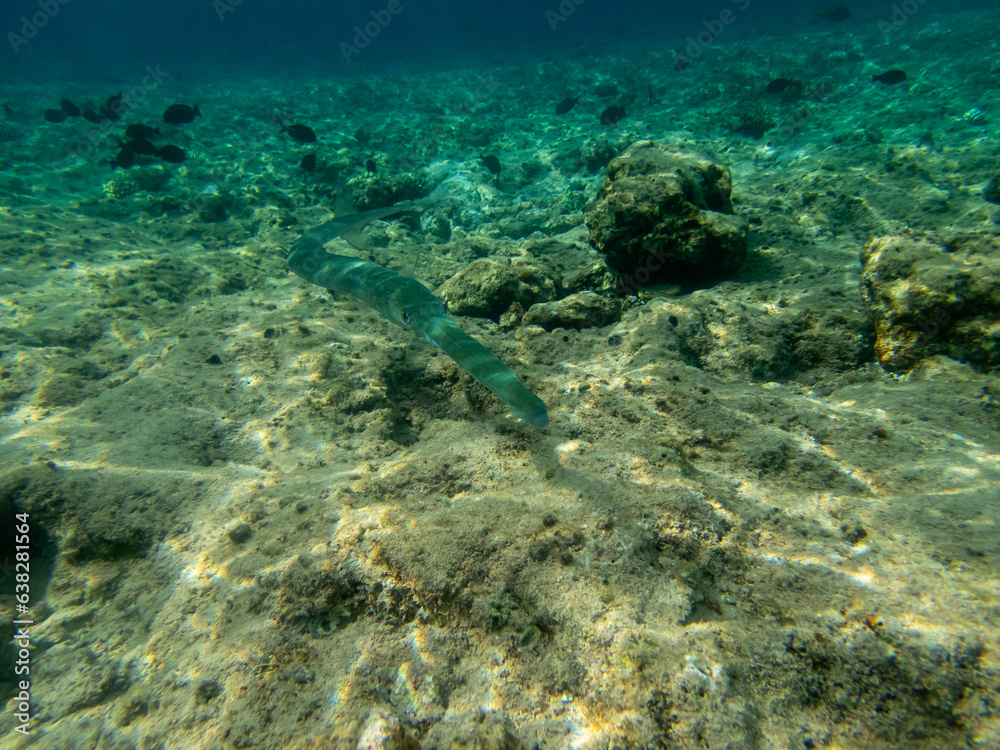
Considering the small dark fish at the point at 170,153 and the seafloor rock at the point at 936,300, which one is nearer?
the seafloor rock at the point at 936,300

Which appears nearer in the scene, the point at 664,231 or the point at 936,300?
the point at 936,300

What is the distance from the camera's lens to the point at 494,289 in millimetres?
5062

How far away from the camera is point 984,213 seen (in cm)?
570

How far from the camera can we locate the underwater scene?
162 centimetres

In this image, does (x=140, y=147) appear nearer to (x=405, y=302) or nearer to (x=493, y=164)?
(x=493, y=164)

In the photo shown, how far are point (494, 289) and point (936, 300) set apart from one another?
4030 millimetres

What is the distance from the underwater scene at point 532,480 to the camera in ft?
5.32

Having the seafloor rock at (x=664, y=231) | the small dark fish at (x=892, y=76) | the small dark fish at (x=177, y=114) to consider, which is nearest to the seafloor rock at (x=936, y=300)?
the seafloor rock at (x=664, y=231)

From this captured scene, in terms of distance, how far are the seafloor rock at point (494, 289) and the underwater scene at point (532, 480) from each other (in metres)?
0.05

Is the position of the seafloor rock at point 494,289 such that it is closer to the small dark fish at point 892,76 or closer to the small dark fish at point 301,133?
the small dark fish at point 301,133

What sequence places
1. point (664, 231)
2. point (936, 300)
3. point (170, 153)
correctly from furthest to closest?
point (170, 153)
point (664, 231)
point (936, 300)

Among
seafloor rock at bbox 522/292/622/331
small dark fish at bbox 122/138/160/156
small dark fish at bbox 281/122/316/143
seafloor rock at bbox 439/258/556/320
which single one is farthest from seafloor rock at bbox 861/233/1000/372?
small dark fish at bbox 122/138/160/156

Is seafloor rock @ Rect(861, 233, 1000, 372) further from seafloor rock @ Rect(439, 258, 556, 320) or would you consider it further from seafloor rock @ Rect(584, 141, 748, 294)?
seafloor rock @ Rect(439, 258, 556, 320)

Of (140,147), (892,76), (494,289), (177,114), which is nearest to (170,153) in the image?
(140,147)
